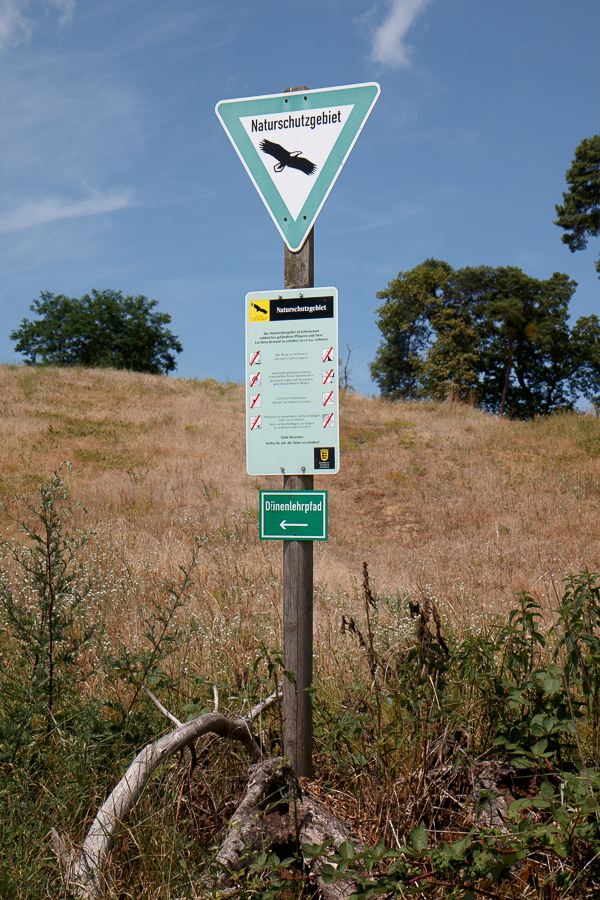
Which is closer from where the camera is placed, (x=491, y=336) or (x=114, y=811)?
(x=114, y=811)

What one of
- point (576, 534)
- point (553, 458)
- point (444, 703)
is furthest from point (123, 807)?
point (553, 458)

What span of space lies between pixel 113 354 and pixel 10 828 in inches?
1917

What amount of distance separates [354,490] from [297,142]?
10819 millimetres

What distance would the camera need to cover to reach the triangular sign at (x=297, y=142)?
2.95m

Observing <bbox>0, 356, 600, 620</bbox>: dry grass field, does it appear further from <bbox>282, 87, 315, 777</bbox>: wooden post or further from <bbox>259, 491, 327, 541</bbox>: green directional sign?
<bbox>282, 87, 315, 777</bbox>: wooden post

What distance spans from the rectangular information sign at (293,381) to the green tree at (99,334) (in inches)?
1860

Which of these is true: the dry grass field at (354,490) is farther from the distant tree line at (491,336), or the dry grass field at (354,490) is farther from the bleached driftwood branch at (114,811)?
the distant tree line at (491,336)

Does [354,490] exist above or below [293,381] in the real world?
below

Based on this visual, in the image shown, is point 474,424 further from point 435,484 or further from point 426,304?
point 426,304

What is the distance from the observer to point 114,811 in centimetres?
223

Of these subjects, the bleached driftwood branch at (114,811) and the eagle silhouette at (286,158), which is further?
the eagle silhouette at (286,158)

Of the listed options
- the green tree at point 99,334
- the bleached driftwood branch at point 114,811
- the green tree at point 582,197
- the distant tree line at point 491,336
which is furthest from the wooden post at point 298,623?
the green tree at point 99,334

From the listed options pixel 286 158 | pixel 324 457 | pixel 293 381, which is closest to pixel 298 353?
pixel 293 381

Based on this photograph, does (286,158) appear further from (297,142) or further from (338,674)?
(338,674)
